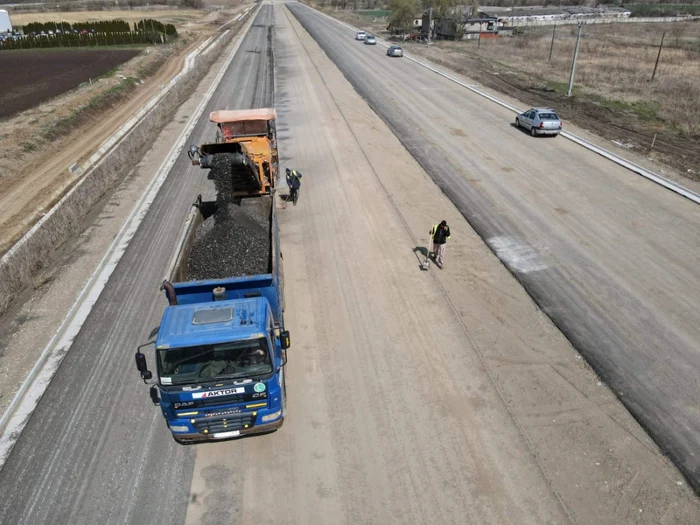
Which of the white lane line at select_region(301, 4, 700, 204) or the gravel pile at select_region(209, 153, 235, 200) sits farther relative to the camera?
the white lane line at select_region(301, 4, 700, 204)

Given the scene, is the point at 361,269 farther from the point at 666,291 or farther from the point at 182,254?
the point at 666,291

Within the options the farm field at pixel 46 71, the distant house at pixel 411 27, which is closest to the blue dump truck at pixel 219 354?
the farm field at pixel 46 71

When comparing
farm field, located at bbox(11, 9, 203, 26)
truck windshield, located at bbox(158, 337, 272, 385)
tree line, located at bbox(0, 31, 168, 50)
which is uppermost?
farm field, located at bbox(11, 9, 203, 26)

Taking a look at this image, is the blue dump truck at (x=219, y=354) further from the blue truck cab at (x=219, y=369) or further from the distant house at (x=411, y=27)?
the distant house at (x=411, y=27)

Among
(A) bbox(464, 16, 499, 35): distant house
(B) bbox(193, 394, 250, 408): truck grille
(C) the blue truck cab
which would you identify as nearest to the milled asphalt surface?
(C) the blue truck cab

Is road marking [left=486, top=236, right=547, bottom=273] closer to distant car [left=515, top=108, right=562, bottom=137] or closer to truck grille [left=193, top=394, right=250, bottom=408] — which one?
truck grille [left=193, top=394, right=250, bottom=408]

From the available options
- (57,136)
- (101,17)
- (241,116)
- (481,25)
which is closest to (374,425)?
(241,116)

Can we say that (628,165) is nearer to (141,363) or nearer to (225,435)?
(225,435)
